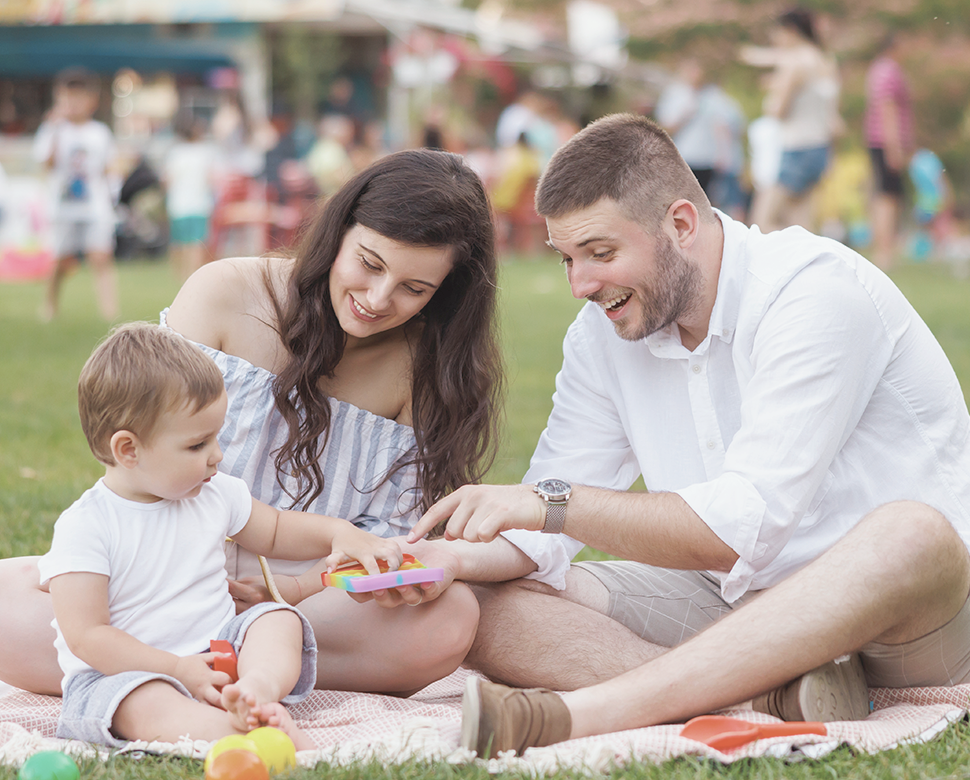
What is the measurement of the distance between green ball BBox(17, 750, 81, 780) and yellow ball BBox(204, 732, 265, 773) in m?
0.23

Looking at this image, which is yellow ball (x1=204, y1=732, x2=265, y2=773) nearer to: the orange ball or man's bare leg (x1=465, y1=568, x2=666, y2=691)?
the orange ball

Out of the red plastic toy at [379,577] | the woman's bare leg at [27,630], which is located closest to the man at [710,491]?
the red plastic toy at [379,577]

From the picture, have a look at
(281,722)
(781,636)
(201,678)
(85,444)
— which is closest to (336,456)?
(201,678)

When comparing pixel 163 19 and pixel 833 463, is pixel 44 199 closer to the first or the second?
pixel 163 19

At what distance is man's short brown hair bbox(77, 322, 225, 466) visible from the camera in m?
2.46

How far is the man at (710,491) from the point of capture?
2.39 meters

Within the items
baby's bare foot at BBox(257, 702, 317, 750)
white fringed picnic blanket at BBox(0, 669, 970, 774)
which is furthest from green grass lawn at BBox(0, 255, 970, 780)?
baby's bare foot at BBox(257, 702, 317, 750)

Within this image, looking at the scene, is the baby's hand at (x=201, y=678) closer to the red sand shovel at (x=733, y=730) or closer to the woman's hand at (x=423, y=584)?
the woman's hand at (x=423, y=584)

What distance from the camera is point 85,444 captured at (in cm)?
556

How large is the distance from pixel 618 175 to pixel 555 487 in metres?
0.75

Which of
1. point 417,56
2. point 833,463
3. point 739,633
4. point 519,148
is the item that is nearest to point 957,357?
point 833,463

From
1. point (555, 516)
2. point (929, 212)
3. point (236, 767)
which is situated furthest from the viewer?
point (929, 212)

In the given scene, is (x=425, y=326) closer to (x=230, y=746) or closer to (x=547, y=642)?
(x=547, y=642)

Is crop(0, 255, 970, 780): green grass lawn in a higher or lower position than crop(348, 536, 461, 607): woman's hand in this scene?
lower
